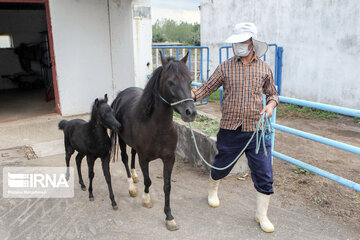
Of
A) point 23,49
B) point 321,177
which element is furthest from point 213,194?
point 23,49

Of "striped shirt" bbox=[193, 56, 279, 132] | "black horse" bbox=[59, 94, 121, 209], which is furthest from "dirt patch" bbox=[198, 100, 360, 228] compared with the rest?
"black horse" bbox=[59, 94, 121, 209]

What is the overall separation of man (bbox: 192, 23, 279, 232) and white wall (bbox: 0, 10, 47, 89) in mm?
12230

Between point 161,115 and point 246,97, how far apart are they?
820 mm

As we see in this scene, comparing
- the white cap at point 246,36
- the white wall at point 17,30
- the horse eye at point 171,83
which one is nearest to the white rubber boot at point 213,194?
the horse eye at point 171,83

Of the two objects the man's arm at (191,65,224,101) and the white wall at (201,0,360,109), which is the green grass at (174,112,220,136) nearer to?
the man's arm at (191,65,224,101)

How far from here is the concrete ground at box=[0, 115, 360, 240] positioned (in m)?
3.01

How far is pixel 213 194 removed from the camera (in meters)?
3.52

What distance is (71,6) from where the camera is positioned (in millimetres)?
6934

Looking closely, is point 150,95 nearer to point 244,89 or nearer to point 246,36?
point 244,89

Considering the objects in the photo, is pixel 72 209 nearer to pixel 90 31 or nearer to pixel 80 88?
pixel 80 88

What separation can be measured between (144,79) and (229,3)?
6207 mm

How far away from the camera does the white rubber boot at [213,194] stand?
11.4ft

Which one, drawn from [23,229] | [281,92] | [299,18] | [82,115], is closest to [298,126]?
[281,92]

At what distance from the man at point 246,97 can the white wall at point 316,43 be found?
5.73m
